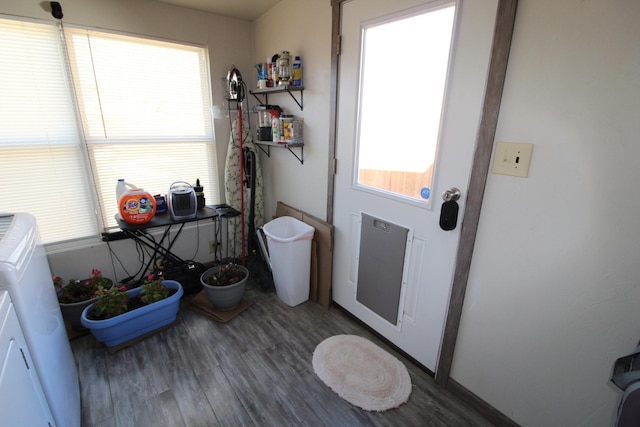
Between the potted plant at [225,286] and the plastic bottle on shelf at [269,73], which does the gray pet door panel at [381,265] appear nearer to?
the potted plant at [225,286]

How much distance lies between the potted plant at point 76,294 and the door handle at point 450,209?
85.7 inches

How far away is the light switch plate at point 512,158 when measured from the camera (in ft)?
3.99

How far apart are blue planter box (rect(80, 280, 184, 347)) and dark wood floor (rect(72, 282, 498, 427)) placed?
9 centimetres

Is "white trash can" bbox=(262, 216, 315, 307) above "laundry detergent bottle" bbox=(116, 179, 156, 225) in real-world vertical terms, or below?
below

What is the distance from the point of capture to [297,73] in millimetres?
2266

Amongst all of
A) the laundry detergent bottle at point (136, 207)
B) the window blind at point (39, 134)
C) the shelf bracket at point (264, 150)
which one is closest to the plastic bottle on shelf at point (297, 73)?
the shelf bracket at point (264, 150)

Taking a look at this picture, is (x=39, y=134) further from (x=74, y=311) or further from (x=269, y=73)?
(x=269, y=73)

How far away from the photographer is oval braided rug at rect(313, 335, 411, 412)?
1.64m

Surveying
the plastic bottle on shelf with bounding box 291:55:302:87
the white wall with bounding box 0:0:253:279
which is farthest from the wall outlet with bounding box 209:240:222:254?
the plastic bottle on shelf with bounding box 291:55:302:87

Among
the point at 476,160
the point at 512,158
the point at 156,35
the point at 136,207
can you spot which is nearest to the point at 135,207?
the point at 136,207

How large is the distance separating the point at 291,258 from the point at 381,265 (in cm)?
70

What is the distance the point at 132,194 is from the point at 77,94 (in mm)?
873

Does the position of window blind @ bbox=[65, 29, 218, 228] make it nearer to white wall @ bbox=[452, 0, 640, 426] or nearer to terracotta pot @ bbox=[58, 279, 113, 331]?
terracotta pot @ bbox=[58, 279, 113, 331]

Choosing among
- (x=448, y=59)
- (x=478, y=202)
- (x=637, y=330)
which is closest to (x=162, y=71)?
(x=448, y=59)
